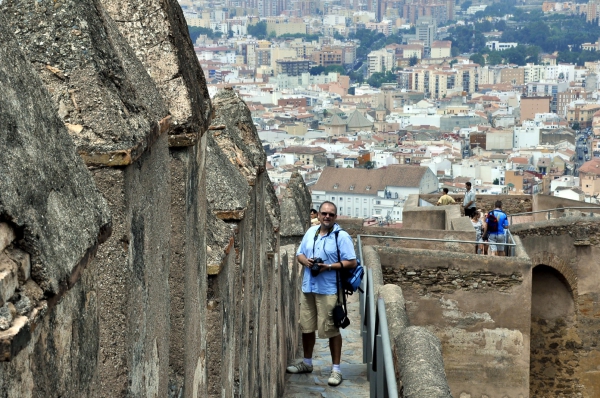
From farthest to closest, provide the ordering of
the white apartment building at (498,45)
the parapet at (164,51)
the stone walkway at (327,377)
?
the white apartment building at (498,45)
the stone walkway at (327,377)
the parapet at (164,51)

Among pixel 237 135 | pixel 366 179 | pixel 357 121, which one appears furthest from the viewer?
pixel 357 121

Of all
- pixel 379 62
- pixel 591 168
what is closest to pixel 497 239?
pixel 591 168

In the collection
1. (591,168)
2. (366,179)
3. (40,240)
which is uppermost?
(40,240)

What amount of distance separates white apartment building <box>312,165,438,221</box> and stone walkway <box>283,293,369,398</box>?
55.9 metres

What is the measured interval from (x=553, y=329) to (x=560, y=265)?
0.64m

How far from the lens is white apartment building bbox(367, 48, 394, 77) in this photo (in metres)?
150

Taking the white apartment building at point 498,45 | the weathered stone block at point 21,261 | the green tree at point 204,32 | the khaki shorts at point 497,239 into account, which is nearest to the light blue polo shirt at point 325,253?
the weathered stone block at point 21,261

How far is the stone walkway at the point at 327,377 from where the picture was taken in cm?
590

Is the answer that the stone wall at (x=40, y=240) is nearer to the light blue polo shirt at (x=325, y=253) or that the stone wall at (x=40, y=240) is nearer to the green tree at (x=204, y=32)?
the light blue polo shirt at (x=325, y=253)

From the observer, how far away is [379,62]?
150125 mm

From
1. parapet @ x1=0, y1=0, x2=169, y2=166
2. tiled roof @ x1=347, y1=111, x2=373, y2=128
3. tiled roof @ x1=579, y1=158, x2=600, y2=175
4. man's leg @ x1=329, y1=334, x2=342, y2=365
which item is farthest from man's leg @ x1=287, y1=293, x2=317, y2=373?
tiled roof @ x1=347, y1=111, x2=373, y2=128

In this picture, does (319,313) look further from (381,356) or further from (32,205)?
(32,205)

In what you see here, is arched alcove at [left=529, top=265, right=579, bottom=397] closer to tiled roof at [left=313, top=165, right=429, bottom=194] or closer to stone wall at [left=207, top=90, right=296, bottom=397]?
stone wall at [left=207, top=90, right=296, bottom=397]

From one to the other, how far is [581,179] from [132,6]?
64.7 metres
